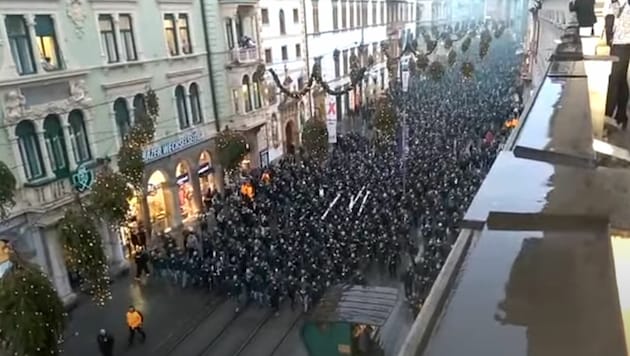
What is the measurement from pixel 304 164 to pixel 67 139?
37.4ft

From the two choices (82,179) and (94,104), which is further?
(94,104)

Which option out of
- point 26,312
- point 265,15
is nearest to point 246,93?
point 265,15

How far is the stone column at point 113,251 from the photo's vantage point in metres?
19.4

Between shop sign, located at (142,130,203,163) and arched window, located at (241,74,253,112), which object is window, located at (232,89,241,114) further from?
shop sign, located at (142,130,203,163)

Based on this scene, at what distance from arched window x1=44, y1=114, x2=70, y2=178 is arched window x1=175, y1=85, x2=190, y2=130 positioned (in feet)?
20.3

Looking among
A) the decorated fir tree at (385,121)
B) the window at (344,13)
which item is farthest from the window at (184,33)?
the window at (344,13)

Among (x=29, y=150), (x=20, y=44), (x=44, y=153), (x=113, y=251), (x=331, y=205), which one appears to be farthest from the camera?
(x=331, y=205)

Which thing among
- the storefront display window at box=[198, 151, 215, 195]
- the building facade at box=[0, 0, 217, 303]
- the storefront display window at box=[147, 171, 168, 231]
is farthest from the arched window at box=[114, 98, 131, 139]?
the storefront display window at box=[198, 151, 215, 195]

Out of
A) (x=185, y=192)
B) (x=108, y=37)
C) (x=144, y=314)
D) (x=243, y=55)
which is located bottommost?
(x=144, y=314)

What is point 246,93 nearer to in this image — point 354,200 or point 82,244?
point 354,200

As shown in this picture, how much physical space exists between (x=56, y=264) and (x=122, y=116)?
5.86m

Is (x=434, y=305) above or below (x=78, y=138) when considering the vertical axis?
above

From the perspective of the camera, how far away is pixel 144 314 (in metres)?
16.8

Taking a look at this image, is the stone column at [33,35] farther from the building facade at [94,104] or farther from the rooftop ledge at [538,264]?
the rooftop ledge at [538,264]
